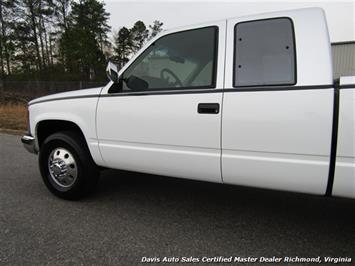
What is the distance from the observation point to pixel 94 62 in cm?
3328

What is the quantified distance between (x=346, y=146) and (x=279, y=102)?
55 centimetres

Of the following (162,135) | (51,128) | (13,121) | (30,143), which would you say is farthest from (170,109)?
(13,121)

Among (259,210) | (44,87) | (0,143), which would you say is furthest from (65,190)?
(44,87)

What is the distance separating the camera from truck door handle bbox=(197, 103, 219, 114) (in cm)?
244

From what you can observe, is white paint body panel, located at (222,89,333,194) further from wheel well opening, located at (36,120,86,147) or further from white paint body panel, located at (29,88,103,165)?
wheel well opening, located at (36,120,86,147)

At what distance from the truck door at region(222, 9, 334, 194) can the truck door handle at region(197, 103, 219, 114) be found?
75 mm

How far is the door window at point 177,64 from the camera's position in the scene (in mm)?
2652

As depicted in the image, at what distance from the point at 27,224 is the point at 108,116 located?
4.48 ft

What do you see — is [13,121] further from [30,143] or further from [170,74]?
[170,74]

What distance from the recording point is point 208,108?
97.3 inches

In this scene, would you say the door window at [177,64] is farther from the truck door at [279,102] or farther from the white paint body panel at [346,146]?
the white paint body panel at [346,146]

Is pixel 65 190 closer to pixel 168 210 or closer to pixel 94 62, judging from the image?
pixel 168 210

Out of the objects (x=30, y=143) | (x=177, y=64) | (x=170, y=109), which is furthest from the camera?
(x=30, y=143)

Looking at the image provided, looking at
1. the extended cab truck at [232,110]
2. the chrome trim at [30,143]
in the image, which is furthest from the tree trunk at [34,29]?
the extended cab truck at [232,110]
